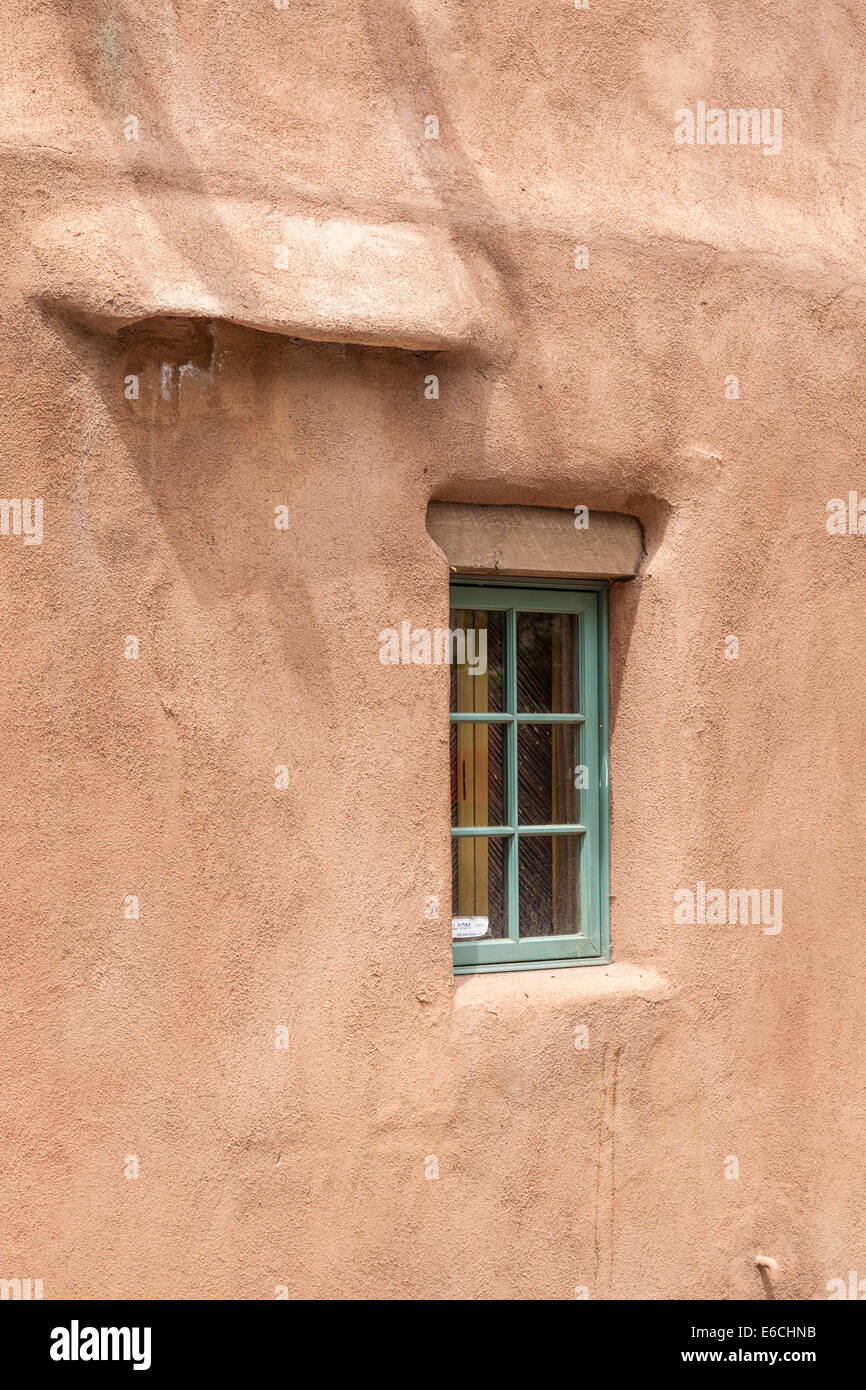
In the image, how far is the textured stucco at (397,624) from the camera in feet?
13.6

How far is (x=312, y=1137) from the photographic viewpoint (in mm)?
4422

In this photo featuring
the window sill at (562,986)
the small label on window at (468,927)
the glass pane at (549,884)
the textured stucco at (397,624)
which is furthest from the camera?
the glass pane at (549,884)

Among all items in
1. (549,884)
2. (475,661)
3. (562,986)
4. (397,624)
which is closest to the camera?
(397,624)

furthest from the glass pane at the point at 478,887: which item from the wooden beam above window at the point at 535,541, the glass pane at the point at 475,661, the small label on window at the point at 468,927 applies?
the wooden beam above window at the point at 535,541

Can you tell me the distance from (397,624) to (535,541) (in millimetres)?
641

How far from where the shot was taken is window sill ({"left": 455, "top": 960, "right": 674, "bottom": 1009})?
4.76m

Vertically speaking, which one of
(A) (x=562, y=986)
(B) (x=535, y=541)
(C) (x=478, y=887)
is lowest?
(A) (x=562, y=986)

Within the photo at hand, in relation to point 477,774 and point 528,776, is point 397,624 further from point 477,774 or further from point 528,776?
point 528,776

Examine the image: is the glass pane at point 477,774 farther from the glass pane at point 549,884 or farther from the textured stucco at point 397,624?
the textured stucco at point 397,624

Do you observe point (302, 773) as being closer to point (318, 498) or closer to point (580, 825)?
point (318, 498)

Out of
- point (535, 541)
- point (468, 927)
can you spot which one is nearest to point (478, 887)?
point (468, 927)

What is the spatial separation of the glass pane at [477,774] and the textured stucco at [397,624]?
0.96 ft

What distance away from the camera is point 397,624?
4.62 m

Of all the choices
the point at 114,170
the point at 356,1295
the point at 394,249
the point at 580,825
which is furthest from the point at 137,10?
the point at 356,1295
